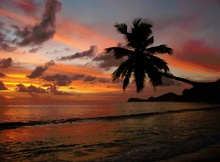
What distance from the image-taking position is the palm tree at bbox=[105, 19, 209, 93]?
19.0 m

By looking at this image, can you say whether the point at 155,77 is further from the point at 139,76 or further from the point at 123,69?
the point at 123,69

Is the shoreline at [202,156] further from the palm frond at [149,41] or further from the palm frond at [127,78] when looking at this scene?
the palm frond at [149,41]

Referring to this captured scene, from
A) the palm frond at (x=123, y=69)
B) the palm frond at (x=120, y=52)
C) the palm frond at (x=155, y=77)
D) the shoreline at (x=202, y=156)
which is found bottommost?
the shoreline at (x=202, y=156)

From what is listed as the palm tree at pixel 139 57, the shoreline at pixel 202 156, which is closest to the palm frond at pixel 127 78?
the palm tree at pixel 139 57

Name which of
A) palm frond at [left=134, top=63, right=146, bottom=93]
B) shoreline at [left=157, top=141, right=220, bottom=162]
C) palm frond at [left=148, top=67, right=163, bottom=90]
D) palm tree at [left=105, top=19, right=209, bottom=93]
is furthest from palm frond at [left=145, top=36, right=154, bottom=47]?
shoreline at [left=157, top=141, right=220, bottom=162]

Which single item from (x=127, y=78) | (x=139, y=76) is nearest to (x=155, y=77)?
(x=139, y=76)

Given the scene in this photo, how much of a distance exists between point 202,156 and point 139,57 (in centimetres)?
1052

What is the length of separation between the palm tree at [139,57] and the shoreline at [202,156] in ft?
21.9

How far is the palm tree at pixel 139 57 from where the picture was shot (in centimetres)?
1898

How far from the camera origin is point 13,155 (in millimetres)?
11898

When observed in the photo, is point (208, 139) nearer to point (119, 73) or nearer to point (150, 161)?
point (150, 161)

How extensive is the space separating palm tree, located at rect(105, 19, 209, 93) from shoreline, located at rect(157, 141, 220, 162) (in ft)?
21.9

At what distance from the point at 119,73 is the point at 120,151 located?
10.1 m

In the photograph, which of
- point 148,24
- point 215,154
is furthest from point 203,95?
point 215,154
